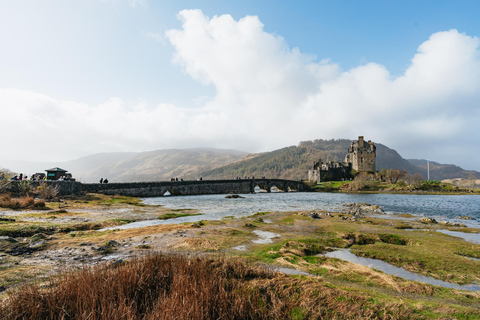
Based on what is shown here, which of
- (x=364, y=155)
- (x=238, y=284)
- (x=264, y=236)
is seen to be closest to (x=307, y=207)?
(x=264, y=236)

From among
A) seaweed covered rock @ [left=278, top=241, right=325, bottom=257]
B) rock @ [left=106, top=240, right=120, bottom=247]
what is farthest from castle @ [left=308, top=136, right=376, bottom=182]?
rock @ [left=106, top=240, right=120, bottom=247]

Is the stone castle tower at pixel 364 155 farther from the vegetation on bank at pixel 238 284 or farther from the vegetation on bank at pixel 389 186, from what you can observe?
the vegetation on bank at pixel 238 284

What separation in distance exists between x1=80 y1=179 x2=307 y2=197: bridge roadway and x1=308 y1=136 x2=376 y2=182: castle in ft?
73.6

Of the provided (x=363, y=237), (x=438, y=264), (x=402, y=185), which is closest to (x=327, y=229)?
(x=363, y=237)

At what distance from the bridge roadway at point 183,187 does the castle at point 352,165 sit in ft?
73.6

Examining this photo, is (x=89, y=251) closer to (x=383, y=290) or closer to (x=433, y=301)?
(x=383, y=290)

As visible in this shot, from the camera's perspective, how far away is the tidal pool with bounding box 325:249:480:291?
8812 mm

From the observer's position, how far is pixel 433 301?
23.6 ft

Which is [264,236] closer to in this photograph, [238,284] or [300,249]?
[300,249]

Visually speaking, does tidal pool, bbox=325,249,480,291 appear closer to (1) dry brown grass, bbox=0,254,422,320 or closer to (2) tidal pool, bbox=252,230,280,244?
(2) tidal pool, bbox=252,230,280,244

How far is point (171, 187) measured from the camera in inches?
3248

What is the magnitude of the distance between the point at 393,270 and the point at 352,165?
453 ft

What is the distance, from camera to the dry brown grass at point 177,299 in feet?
16.4

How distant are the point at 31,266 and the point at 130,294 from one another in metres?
6.43
